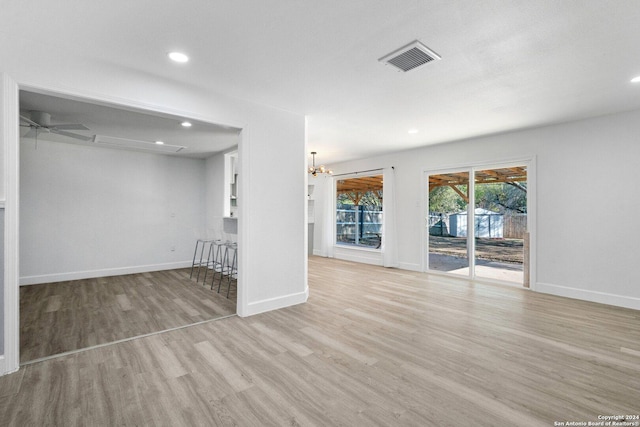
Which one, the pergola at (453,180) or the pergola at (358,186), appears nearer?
the pergola at (453,180)

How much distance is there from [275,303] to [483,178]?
432cm

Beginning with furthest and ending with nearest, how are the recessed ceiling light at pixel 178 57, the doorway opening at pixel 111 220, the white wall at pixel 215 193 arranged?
the white wall at pixel 215 193, the doorway opening at pixel 111 220, the recessed ceiling light at pixel 178 57

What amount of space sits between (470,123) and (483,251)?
2385mm

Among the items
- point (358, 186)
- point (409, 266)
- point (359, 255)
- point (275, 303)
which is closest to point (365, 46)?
point (275, 303)

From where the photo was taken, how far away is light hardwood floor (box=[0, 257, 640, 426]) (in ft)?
6.26

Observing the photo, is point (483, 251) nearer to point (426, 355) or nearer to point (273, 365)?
point (426, 355)

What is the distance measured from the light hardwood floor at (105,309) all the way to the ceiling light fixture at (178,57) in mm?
2705

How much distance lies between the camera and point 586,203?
4.41 meters

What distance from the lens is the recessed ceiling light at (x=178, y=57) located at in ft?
8.63

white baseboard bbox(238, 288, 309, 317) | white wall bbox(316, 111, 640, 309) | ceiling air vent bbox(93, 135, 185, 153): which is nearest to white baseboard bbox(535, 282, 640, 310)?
white wall bbox(316, 111, 640, 309)

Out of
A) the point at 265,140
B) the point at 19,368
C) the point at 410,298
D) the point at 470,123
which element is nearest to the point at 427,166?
the point at 470,123

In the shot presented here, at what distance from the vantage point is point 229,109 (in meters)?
3.56

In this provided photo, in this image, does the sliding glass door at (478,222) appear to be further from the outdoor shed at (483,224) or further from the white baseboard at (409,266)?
the white baseboard at (409,266)

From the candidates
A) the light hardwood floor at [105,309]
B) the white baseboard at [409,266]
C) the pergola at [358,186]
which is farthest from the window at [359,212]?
the light hardwood floor at [105,309]
